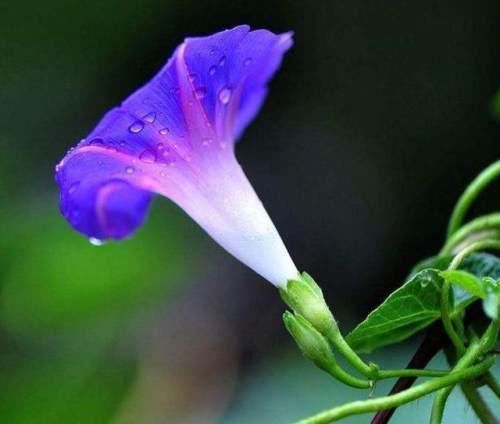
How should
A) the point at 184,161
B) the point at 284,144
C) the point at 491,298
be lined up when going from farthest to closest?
the point at 284,144, the point at 184,161, the point at 491,298

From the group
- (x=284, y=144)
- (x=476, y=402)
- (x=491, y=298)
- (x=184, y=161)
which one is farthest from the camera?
(x=284, y=144)

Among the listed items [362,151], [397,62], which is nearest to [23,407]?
[362,151]

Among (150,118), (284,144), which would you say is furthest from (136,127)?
(284,144)

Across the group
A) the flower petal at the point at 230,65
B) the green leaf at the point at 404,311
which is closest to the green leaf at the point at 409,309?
the green leaf at the point at 404,311

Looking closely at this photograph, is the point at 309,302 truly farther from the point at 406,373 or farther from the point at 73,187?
the point at 73,187

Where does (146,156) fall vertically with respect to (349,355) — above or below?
above

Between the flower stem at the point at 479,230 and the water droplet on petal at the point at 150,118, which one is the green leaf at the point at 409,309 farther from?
the water droplet on petal at the point at 150,118
